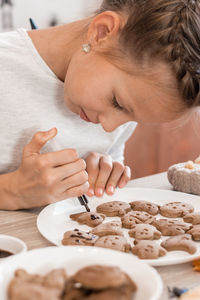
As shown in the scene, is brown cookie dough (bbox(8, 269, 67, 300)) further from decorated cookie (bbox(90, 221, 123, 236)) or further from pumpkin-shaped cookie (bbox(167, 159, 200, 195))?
pumpkin-shaped cookie (bbox(167, 159, 200, 195))

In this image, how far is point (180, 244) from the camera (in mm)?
877

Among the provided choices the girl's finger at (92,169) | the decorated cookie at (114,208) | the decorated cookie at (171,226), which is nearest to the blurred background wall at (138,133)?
the girl's finger at (92,169)

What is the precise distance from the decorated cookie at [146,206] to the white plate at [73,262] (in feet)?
1.52

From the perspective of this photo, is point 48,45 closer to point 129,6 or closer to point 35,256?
point 129,6

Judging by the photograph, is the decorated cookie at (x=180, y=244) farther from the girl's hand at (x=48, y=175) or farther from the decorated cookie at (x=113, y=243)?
the girl's hand at (x=48, y=175)

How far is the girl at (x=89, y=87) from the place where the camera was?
0.97 meters

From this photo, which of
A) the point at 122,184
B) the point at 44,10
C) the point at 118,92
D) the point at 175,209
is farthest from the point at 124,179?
the point at 44,10

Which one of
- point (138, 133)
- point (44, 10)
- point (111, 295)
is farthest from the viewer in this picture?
point (138, 133)

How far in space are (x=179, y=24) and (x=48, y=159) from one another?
45 cm

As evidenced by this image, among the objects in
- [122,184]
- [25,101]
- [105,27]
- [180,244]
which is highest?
[105,27]

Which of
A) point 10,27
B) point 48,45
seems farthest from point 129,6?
point 10,27

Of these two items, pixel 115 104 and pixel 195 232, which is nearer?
pixel 195 232

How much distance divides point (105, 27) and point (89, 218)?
47 centimetres

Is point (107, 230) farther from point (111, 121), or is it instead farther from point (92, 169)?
point (92, 169)
